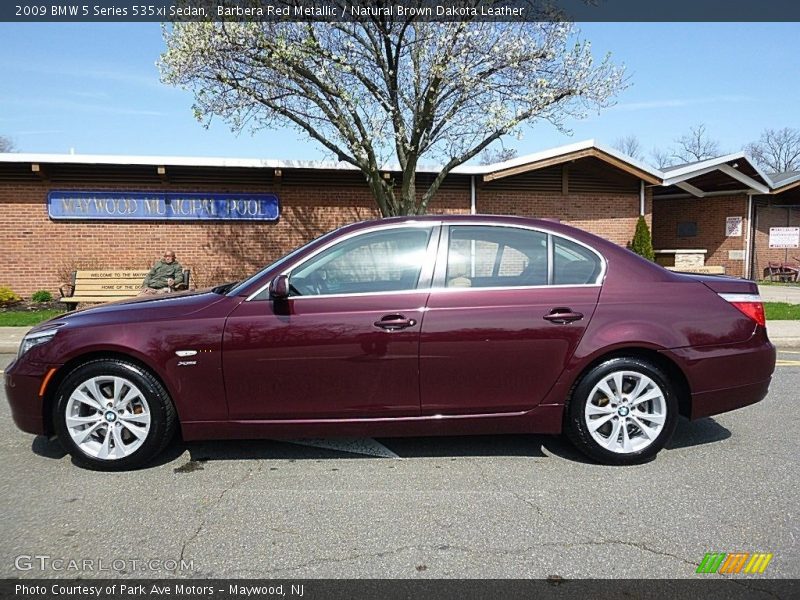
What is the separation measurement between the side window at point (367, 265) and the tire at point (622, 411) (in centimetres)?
137

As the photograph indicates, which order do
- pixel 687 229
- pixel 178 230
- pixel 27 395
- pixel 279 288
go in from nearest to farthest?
1. pixel 279 288
2. pixel 27 395
3. pixel 178 230
4. pixel 687 229

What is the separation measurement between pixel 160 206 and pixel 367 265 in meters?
10.8

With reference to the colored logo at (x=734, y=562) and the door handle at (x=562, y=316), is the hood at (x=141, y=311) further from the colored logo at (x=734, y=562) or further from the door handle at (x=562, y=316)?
the colored logo at (x=734, y=562)

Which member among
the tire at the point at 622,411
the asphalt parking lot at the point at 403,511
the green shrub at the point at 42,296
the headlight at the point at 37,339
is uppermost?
the headlight at the point at 37,339

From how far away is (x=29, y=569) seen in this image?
8.36 feet

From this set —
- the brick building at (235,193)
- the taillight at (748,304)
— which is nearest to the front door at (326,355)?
the taillight at (748,304)

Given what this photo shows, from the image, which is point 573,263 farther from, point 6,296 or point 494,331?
point 6,296

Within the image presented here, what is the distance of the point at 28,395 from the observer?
11.8ft

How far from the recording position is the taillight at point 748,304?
3.84 m

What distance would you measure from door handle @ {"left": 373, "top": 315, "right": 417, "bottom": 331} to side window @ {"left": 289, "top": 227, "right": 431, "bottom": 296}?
A: 207 mm

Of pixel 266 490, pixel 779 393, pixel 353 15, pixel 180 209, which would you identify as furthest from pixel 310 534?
pixel 180 209

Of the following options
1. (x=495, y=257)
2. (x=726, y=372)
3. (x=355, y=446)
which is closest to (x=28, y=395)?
(x=355, y=446)

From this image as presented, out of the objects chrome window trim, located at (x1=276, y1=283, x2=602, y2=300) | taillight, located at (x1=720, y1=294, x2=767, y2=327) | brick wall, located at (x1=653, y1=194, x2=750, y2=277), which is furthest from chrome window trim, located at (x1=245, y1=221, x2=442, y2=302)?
brick wall, located at (x1=653, y1=194, x2=750, y2=277)

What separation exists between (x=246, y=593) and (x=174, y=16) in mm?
11640
